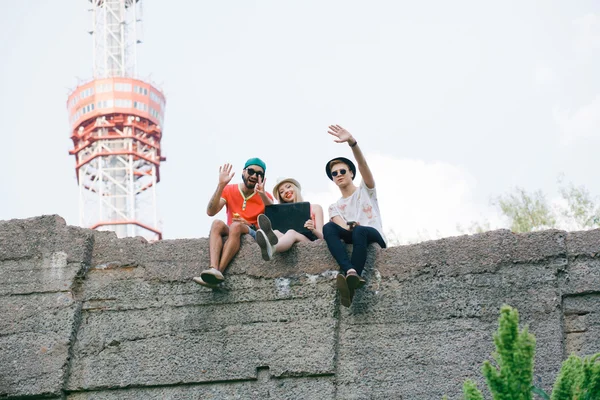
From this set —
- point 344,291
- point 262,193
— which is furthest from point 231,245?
point 344,291

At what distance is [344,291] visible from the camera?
598cm

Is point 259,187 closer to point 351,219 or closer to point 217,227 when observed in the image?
point 217,227

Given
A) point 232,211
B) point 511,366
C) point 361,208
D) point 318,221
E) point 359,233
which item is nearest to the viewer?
point 511,366

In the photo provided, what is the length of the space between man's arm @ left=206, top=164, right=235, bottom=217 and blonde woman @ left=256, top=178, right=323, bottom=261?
42cm

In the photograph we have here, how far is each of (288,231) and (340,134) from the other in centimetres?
78

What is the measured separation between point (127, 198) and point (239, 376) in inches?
2737

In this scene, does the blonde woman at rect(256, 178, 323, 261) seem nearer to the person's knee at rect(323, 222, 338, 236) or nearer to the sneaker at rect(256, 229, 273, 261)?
the sneaker at rect(256, 229, 273, 261)

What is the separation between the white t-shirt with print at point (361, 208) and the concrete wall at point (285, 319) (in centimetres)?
30

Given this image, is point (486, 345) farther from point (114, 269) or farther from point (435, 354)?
point (114, 269)

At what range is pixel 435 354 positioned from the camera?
6.01 meters

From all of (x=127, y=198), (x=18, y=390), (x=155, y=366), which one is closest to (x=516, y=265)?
(x=155, y=366)

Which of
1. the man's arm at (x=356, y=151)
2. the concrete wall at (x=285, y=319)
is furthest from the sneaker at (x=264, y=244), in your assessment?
the man's arm at (x=356, y=151)

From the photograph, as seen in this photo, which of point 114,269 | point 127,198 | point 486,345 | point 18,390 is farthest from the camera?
point 127,198

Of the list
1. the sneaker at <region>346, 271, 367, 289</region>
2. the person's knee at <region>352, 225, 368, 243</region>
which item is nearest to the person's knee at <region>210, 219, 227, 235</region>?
the person's knee at <region>352, 225, 368, 243</region>
